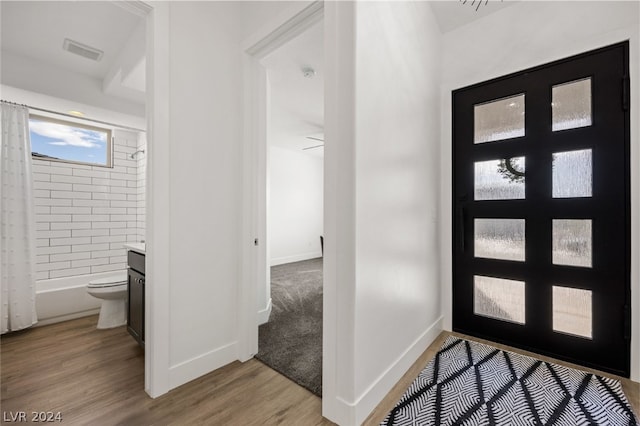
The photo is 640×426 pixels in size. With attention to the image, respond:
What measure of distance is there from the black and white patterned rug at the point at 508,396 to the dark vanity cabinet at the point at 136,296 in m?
1.79

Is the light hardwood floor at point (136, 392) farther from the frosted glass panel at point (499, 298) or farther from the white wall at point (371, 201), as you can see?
the frosted glass panel at point (499, 298)

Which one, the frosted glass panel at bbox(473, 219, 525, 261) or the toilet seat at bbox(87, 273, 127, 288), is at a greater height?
the frosted glass panel at bbox(473, 219, 525, 261)

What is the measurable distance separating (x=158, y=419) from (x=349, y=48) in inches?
84.5

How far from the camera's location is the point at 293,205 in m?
6.58

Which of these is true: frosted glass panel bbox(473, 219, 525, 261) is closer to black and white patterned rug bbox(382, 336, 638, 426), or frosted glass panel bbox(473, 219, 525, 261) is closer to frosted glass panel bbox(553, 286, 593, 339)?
frosted glass panel bbox(553, 286, 593, 339)

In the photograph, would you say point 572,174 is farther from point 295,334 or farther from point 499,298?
point 295,334

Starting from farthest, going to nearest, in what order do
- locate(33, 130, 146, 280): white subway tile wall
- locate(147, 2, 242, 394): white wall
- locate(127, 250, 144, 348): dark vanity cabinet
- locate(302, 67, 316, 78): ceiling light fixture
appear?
locate(33, 130, 146, 280): white subway tile wall → locate(302, 67, 316, 78): ceiling light fixture → locate(127, 250, 144, 348): dark vanity cabinet → locate(147, 2, 242, 394): white wall

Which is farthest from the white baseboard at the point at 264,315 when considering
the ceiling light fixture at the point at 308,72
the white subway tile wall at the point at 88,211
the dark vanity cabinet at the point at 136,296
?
the ceiling light fixture at the point at 308,72

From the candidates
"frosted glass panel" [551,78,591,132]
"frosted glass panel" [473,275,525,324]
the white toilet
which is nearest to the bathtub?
the white toilet

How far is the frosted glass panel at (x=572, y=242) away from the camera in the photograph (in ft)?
6.29

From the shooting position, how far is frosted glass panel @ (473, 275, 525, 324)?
7.18 ft

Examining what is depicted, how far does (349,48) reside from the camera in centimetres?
135

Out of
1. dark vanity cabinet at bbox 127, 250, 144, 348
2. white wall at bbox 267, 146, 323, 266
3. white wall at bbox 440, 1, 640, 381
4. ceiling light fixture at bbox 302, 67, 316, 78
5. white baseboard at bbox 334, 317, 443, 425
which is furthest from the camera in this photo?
white wall at bbox 267, 146, 323, 266

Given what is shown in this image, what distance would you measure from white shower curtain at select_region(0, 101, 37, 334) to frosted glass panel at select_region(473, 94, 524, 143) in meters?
4.26
